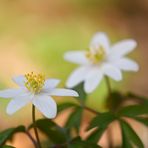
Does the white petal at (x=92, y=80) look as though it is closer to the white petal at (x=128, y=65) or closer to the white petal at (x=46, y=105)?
the white petal at (x=128, y=65)

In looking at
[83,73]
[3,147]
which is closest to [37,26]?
[83,73]

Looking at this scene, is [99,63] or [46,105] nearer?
[46,105]

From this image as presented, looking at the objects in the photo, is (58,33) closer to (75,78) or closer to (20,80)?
(75,78)

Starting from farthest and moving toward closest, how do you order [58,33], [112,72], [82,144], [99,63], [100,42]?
[58,33] < [100,42] < [99,63] < [112,72] < [82,144]

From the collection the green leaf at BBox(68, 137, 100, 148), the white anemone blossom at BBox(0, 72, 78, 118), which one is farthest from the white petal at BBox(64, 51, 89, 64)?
the green leaf at BBox(68, 137, 100, 148)

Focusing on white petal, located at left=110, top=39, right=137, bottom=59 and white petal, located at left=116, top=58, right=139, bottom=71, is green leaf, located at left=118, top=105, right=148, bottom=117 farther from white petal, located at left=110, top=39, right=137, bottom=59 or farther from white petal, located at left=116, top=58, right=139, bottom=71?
white petal, located at left=110, top=39, right=137, bottom=59

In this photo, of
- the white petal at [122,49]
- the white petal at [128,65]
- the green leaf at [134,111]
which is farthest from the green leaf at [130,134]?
the white petal at [122,49]

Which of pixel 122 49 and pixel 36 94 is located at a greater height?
pixel 122 49

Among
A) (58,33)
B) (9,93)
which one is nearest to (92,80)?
(9,93)
